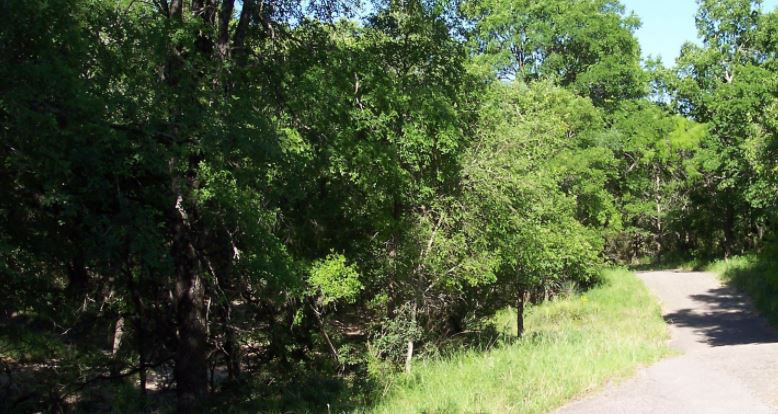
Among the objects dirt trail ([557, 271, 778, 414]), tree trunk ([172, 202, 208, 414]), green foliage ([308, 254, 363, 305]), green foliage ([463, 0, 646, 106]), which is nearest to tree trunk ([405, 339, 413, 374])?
green foliage ([308, 254, 363, 305])

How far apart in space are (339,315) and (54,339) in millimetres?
7977

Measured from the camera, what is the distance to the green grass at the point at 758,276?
1988 cm

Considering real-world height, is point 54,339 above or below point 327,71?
below

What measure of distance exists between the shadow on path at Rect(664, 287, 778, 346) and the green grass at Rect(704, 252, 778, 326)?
0.33 metres

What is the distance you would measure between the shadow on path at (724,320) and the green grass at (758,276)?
33cm

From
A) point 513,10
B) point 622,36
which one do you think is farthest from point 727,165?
point 513,10

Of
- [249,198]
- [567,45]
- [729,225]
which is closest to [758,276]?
[729,225]

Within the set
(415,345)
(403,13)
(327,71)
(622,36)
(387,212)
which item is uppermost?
(622,36)

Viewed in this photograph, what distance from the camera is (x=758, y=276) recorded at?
80.6 ft

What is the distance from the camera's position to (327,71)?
35.9ft

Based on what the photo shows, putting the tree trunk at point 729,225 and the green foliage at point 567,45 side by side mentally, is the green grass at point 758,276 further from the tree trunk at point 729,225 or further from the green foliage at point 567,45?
the green foliage at point 567,45

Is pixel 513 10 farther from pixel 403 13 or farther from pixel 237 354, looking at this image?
pixel 237 354

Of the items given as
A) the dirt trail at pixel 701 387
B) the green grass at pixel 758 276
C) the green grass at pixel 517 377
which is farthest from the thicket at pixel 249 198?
the green grass at pixel 758 276

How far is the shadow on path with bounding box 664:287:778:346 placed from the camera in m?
16.3
